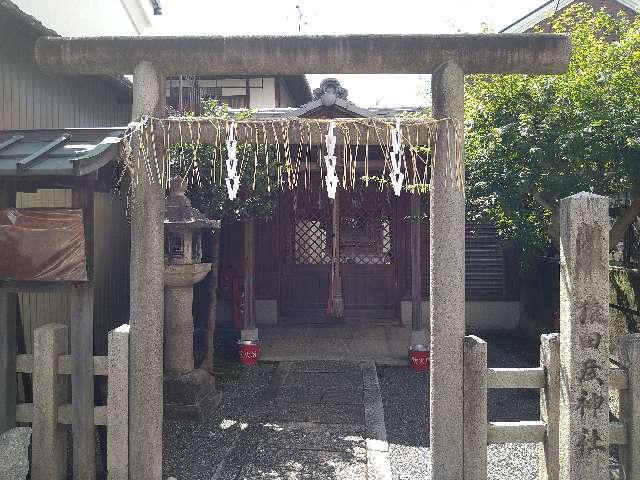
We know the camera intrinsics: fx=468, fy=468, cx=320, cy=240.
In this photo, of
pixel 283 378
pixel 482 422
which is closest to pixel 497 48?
pixel 482 422

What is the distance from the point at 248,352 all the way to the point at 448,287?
582cm

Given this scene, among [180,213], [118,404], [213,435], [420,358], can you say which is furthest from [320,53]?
[420,358]

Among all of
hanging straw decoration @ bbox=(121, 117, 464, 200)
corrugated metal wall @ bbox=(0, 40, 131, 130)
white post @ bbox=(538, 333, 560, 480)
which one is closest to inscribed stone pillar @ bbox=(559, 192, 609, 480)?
white post @ bbox=(538, 333, 560, 480)

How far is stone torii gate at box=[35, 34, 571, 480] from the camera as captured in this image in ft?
13.8

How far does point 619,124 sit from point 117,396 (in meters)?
6.30

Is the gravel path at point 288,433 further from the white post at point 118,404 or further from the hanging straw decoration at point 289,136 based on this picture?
the hanging straw decoration at point 289,136

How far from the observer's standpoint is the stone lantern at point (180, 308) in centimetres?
655

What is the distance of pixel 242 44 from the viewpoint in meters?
4.28

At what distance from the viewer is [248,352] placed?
9.10 meters

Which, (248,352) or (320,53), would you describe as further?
(248,352)

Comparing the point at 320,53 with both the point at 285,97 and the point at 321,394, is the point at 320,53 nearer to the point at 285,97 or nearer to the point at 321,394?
the point at 321,394

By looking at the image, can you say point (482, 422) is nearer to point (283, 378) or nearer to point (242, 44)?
point (242, 44)

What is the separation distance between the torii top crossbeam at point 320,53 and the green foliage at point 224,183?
320cm

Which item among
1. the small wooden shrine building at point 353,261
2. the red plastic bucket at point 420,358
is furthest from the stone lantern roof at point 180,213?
the small wooden shrine building at point 353,261
